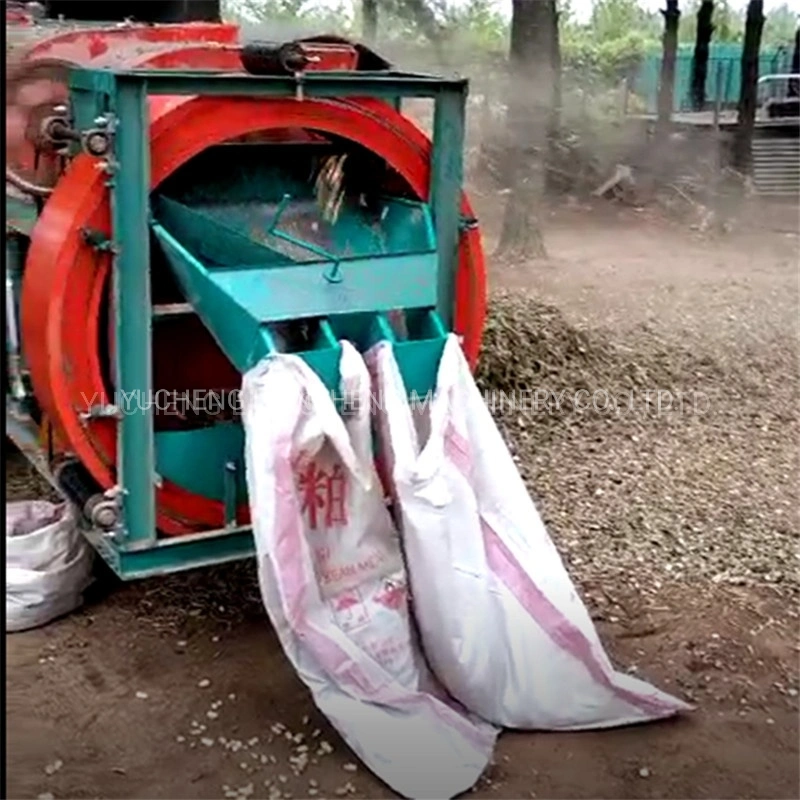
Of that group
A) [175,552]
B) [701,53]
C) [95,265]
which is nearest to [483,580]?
[175,552]

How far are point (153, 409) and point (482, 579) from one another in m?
0.83

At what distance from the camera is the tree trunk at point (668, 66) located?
12367 millimetres

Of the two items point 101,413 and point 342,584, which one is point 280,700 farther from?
point 101,413

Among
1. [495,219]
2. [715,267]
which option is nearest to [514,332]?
→ [715,267]

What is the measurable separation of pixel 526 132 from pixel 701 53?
5166 mm

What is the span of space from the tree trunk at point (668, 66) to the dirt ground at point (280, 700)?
29.9ft

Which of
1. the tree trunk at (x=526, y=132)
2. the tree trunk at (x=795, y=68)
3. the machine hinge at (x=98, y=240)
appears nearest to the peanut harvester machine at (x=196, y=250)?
the machine hinge at (x=98, y=240)

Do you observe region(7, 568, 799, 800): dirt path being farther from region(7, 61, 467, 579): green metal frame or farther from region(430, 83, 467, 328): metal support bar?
region(430, 83, 467, 328): metal support bar

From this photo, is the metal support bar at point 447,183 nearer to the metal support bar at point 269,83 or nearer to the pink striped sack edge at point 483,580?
the metal support bar at point 269,83

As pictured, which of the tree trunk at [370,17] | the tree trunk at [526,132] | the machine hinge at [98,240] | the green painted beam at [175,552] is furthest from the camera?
the tree trunk at [370,17]

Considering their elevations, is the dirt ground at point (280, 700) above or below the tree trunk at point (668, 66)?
below

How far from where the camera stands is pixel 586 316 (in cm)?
643

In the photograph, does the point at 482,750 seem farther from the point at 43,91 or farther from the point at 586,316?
the point at 586,316

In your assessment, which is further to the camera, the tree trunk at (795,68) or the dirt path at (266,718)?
the tree trunk at (795,68)
